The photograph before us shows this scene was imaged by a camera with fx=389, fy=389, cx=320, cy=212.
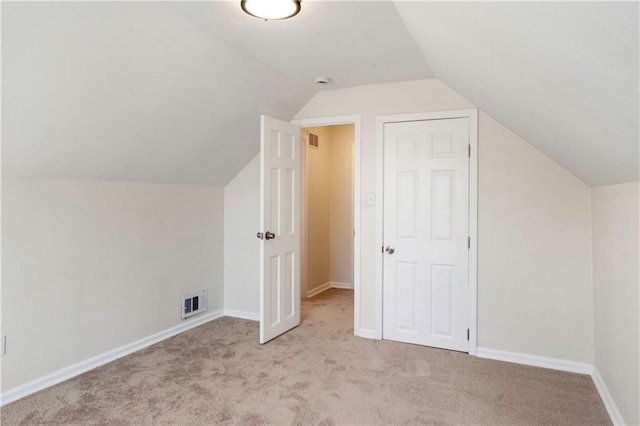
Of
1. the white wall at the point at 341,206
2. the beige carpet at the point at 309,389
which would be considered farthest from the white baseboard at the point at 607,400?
the white wall at the point at 341,206

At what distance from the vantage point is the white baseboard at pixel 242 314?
13.5 feet

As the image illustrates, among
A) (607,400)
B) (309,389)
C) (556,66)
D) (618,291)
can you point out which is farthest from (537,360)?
(556,66)

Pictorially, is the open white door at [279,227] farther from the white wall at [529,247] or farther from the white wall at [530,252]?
the white wall at [530,252]

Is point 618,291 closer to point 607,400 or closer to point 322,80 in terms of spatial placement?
point 607,400

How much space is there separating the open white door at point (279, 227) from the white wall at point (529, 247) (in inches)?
50.1

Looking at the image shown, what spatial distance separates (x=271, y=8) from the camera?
6.63 ft

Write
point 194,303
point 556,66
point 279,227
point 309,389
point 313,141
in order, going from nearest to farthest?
point 556,66 → point 309,389 → point 279,227 → point 194,303 → point 313,141

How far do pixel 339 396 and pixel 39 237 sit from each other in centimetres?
224

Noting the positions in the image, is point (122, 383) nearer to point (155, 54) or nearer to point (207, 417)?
point (207, 417)

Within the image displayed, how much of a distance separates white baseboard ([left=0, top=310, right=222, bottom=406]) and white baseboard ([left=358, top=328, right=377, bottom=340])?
163 centimetres

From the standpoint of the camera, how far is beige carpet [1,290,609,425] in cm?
226

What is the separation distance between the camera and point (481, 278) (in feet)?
10.4

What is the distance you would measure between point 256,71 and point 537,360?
10.2 feet

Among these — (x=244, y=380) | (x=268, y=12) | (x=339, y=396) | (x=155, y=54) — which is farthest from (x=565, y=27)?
(x=244, y=380)
